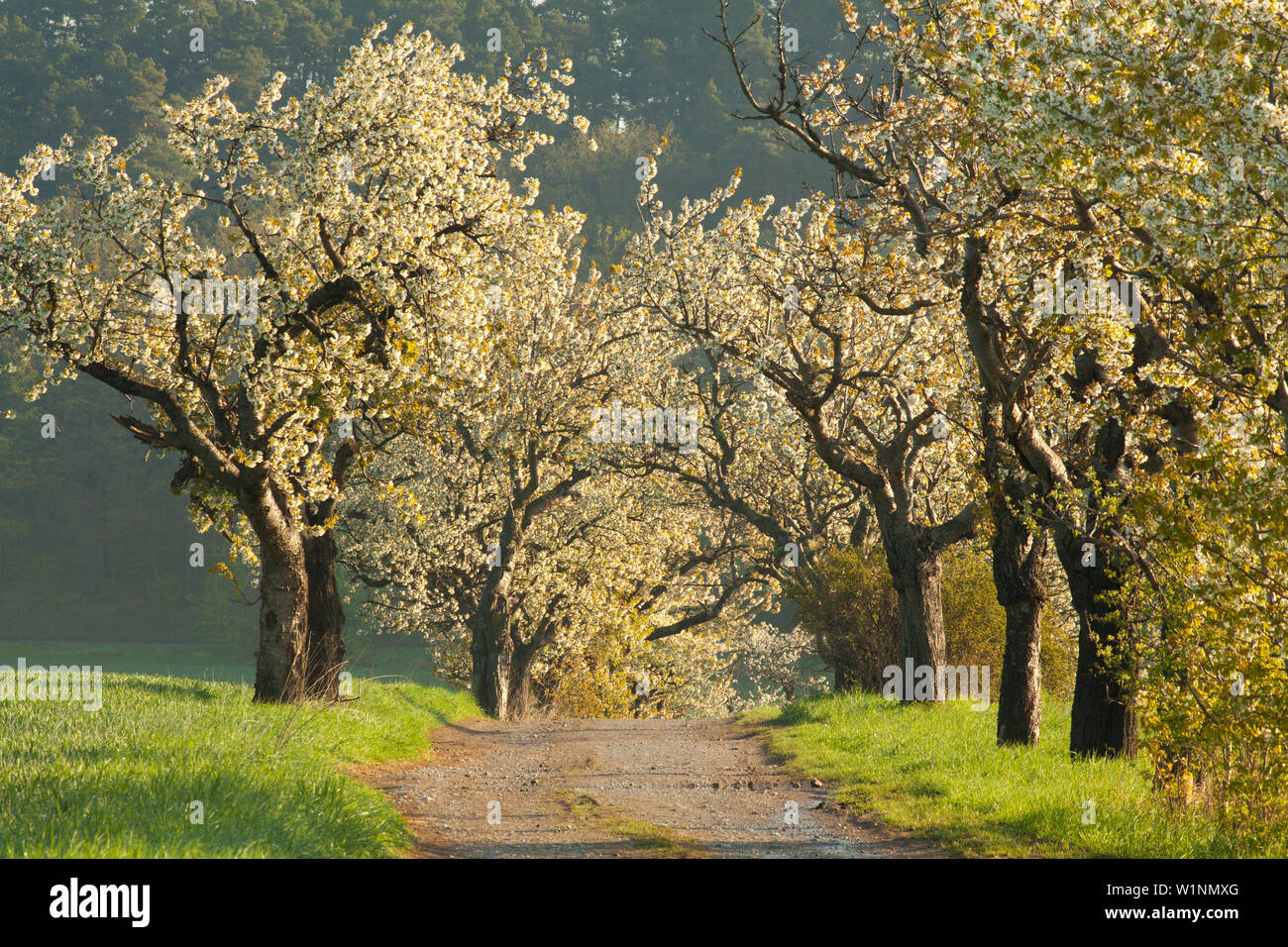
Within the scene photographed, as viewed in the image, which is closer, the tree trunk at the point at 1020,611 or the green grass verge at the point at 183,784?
the green grass verge at the point at 183,784

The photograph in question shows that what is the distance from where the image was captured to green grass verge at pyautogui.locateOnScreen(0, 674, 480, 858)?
6.30m

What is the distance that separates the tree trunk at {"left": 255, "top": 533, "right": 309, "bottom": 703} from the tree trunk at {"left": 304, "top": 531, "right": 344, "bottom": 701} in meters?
0.71

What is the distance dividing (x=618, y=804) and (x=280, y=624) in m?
6.13

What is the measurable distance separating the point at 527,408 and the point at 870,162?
12835mm

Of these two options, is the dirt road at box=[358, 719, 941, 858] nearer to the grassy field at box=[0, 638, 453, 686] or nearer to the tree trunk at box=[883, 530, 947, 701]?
the tree trunk at box=[883, 530, 947, 701]

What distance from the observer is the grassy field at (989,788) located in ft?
27.8

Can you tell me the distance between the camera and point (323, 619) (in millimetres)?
15555

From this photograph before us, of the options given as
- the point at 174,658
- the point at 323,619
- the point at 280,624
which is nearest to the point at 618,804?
the point at 280,624

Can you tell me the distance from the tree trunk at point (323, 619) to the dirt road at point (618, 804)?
203 centimetres

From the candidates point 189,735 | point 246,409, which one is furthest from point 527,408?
point 189,735

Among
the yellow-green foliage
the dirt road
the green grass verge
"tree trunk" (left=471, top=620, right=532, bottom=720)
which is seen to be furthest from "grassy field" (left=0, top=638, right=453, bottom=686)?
the green grass verge

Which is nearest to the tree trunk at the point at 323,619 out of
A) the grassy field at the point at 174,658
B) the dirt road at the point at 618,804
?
the dirt road at the point at 618,804

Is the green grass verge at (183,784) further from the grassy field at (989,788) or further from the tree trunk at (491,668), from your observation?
the tree trunk at (491,668)

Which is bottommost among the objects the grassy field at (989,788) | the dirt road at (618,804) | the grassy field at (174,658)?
the grassy field at (174,658)
